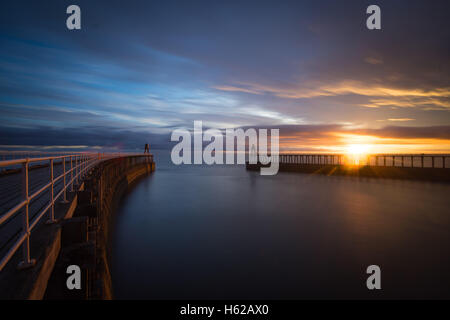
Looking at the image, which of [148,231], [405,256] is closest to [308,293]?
[405,256]

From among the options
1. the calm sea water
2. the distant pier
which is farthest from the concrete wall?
the distant pier

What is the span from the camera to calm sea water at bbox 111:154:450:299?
18.1ft

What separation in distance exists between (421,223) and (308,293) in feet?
30.7

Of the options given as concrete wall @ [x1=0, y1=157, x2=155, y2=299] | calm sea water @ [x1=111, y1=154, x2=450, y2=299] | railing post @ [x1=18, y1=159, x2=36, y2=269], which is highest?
railing post @ [x1=18, y1=159, x2=36, y2=269]

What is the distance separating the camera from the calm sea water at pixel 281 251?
5523mm

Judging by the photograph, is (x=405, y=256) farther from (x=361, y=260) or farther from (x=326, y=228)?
(x=326, y=228)

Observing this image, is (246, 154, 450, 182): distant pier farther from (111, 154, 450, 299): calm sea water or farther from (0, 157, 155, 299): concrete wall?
(0, 157, 155, 299): concrete wall

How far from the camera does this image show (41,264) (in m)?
2.30

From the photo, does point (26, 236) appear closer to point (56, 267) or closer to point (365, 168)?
point (56, 267)

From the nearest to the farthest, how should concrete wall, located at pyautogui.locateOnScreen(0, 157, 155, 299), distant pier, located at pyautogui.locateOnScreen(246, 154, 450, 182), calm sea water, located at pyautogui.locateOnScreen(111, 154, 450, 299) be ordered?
1. concrete wall, located at pyautogui.locateOnScreen(0, 157, 155, 299)
2. calm sea water, located at pyautogui.locateOnScreen(111, 154, 450, 299)
3. distant pier, located at pyautogui.locateOnScreen(246, 154, 450, 182)

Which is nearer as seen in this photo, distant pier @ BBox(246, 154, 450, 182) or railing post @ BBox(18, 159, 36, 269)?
railing post @ BBox(18, 159, 36, 269)

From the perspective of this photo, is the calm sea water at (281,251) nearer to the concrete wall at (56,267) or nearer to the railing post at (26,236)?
the concrete wall at (56,267)

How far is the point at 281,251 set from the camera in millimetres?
7637
